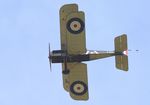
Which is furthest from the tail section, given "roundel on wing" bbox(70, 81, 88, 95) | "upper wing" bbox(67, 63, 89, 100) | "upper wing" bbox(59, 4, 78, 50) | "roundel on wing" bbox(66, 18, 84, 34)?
"upper wing" bbox(59, 4, 78, 50)

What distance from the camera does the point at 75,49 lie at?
150 feet

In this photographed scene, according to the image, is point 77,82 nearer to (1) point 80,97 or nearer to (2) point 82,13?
(1) point 80,97

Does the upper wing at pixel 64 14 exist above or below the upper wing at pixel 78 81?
above

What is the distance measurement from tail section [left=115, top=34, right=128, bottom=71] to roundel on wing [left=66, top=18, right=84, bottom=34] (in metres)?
2.25

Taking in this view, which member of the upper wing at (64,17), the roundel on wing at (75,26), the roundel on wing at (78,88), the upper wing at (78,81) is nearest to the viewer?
the upper wing at (64,17)

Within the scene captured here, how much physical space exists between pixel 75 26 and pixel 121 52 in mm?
3088

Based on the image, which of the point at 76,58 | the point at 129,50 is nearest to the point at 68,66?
the point at 76,58

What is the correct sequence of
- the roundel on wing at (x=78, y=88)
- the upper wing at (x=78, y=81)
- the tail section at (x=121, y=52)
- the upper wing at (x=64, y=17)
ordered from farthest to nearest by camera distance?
the roundel on wing at (x=78, y=88) → the upper wing at (x=78, y=81) → the tail section at (x=121, y=52) → the upper wing at (x=64, y=17)

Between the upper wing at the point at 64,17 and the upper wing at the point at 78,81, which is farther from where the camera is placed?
the upper wing at the point at 78,81

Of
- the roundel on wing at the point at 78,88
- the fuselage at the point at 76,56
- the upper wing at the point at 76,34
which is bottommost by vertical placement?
the roundel on wing at the point at 78,88

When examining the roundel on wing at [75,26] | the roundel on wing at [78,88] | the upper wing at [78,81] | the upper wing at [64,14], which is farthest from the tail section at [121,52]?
the upper wing at [64,14]

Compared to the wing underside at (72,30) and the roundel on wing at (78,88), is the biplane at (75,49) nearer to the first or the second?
the wing underside at (72,30)

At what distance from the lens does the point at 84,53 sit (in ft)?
151

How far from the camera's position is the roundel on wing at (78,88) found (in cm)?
4703
